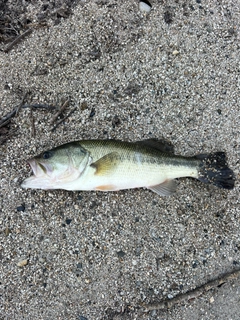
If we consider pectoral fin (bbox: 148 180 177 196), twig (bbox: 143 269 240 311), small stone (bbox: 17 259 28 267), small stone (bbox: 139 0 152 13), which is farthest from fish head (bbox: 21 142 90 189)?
small stone (bbox: 139 0 152 13)

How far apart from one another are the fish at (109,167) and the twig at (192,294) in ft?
4.11

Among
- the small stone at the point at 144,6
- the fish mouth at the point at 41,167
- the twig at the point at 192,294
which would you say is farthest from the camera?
the small stone at the point at 144,6

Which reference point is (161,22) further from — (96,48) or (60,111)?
(60,111)

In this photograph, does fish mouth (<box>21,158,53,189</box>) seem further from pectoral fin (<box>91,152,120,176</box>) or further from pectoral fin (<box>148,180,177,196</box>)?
pectoral fin (<box>148,180,177,196</box>)

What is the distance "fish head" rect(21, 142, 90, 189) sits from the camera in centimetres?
329

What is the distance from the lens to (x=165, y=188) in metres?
3.58

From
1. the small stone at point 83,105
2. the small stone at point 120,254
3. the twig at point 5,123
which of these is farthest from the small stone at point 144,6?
the small stone at point 120,254

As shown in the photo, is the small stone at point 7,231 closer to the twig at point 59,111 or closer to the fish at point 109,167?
the fish at point 109,167

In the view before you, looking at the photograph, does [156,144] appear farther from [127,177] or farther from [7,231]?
[7,231]

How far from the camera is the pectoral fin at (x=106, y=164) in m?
3.29

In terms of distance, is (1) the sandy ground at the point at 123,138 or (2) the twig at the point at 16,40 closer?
(1) the sandy ground at the point at 123,138

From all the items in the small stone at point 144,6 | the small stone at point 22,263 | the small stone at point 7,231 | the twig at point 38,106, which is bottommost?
the small stone at point 22,263

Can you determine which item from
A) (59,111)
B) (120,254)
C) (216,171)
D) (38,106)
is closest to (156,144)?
(216,171)

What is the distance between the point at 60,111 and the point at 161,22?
1856 millimetres
